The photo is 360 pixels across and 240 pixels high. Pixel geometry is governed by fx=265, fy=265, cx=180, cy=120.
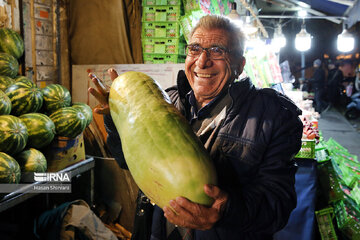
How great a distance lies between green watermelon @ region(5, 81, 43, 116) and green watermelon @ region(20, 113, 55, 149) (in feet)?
0.33

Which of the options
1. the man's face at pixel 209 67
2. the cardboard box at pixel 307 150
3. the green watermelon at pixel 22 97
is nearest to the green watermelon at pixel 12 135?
the green watermelon at pixel 22 97

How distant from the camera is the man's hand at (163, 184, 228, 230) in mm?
1063

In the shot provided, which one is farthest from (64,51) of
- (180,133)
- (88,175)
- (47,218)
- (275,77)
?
(275,77)

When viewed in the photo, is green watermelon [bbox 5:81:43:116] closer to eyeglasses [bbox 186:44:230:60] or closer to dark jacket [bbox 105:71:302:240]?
eyeglasses [bbox 186:44:230:60]

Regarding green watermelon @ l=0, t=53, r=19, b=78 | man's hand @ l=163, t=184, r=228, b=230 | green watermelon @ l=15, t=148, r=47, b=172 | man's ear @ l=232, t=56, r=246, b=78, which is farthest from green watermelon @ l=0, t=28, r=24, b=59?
man's hand @ l=163, t=184, r=228, b=230

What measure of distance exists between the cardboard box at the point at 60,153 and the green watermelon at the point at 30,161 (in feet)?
0.98

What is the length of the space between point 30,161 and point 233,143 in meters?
2.26

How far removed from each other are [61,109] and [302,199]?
10.8ft

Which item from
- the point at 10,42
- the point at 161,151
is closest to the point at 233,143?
the point at 161,151

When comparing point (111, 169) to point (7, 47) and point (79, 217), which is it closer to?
point (79, 217)

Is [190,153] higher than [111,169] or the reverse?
higher

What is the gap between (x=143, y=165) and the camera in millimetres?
1162

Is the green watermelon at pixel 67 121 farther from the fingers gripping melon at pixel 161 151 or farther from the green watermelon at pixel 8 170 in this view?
the fingers gripping melon at pixel 161 151

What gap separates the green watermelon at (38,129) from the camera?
290 cm
